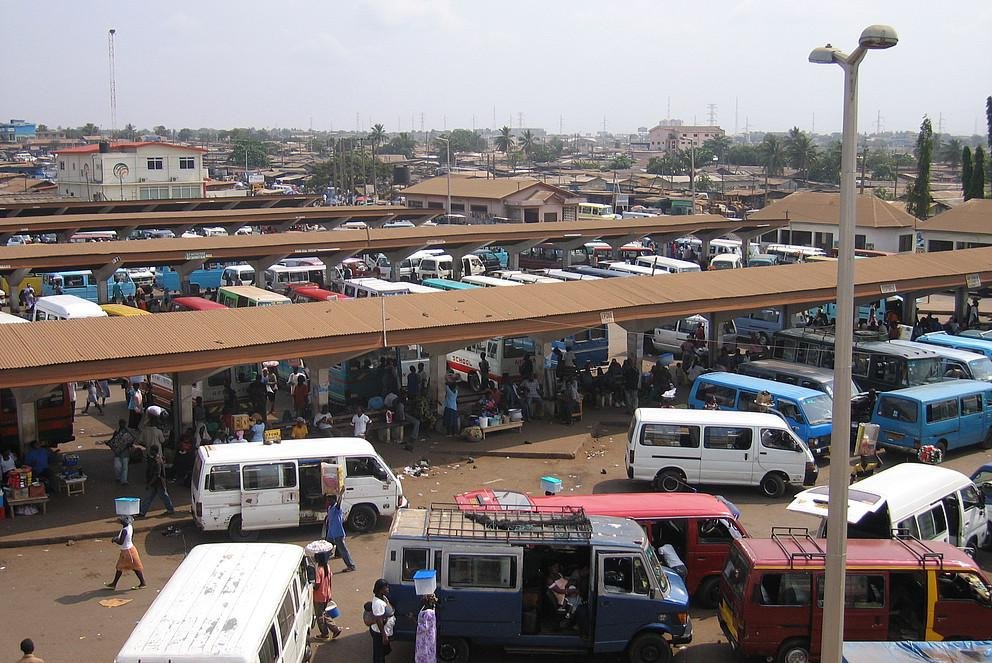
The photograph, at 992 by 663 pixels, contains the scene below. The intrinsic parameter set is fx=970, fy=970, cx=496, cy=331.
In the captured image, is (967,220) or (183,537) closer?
(183,537)

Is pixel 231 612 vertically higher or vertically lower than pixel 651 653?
higher

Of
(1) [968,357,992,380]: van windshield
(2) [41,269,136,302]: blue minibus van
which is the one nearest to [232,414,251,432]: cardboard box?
(1) [968,357,992,380]: van windshield

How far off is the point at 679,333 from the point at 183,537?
16.7m

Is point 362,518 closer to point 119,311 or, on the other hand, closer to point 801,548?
point 801,548

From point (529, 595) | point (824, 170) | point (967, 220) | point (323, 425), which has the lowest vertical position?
point (529, 595)

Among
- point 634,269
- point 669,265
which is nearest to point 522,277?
point 634,269

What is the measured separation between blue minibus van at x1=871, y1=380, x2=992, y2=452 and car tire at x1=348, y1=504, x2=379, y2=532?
1061 centimetres

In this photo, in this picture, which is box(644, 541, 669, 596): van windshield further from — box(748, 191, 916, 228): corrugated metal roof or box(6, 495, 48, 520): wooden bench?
box(748, 191, 916, 228): corrugated metal roof

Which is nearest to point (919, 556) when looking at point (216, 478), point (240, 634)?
point (240, 634)

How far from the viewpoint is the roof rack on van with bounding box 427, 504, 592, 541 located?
10.9m

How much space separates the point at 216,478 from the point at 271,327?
15.2 ft

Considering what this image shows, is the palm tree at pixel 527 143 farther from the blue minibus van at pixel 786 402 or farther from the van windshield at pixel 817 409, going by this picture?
the van windshield at pixel 817 409

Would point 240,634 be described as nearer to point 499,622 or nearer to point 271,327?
point 499,622

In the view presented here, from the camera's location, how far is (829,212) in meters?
52.2
